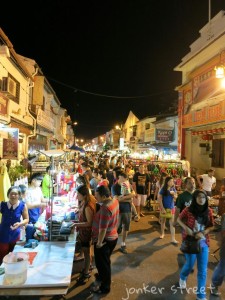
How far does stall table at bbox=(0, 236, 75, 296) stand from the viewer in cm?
326

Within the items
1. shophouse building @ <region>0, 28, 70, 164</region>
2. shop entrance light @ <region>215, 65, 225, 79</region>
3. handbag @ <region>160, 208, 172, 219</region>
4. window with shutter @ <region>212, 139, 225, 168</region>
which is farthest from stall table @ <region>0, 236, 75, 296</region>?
window with shutter @ <region>212, 139, 225, 168</region>

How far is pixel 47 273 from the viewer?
140 inches

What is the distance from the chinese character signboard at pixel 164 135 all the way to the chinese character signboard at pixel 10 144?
12603mm

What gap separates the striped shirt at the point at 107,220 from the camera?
14.1ft

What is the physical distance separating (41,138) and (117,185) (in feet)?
59.2

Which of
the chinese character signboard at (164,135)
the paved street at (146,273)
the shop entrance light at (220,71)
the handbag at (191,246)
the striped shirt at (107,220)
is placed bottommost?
the paved street at (146,273)

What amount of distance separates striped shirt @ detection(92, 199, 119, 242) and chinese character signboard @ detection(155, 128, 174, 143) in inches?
625

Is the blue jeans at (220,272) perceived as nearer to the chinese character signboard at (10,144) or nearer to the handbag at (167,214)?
the handbag at (167,214)

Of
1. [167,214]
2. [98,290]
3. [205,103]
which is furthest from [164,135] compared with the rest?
[98,290]

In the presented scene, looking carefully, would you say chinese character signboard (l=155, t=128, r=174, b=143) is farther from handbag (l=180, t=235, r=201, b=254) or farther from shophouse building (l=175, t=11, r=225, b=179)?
handbag (l=180, t=235, r=201, b=254)

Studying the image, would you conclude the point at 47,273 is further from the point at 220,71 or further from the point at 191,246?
the point at 220,71

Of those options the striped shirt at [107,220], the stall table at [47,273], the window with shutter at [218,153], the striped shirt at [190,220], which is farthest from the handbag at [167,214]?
the window with shutter at [218,153]

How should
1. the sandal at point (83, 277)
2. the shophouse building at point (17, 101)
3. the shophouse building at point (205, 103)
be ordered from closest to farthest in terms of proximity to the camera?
the sandal at point (83, 277), the shophouse building at point (17, 101), the shophouse building at point (205, 103)

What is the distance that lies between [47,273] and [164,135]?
58.1 ft
